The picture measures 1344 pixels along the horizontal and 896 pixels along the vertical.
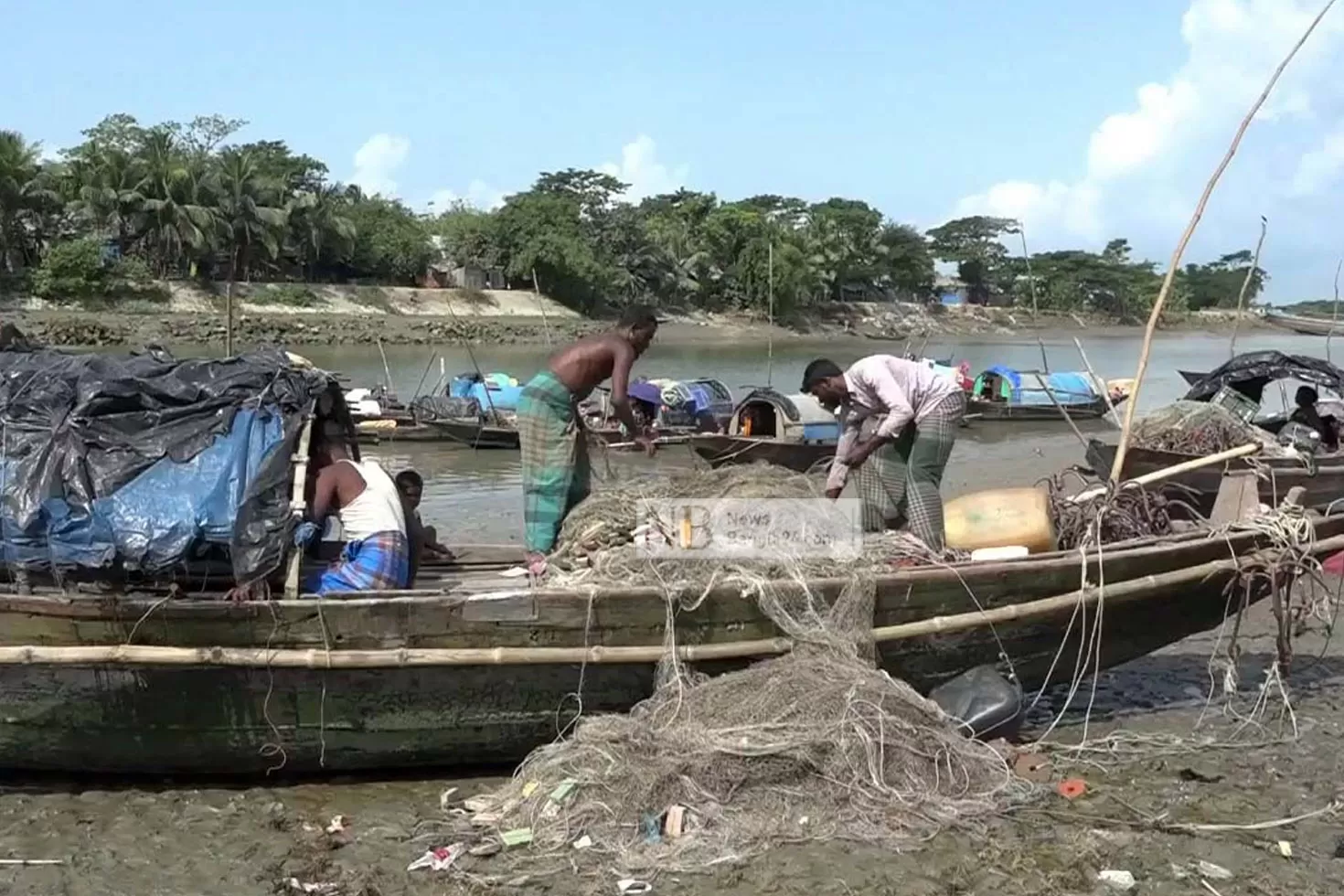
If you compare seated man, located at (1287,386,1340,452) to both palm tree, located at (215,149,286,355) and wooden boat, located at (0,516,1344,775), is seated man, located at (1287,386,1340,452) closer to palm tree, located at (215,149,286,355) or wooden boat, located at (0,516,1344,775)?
wooden boat, located at (0,516,1344,775)

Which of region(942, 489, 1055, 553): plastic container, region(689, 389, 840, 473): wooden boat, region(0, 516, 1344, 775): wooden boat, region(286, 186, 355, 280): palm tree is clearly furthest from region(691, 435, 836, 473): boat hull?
region(286, 186, 355, 280): palm tree

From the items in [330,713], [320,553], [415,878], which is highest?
[320,553]

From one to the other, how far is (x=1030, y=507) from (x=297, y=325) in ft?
124

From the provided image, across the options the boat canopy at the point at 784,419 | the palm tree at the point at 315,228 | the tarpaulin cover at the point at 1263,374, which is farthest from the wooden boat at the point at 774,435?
the palm tree at the point at 315,228

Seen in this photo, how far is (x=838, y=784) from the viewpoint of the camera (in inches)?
200

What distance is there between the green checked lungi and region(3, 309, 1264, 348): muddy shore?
569 inches

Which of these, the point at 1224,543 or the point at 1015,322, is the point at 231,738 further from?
the point at 1015,322

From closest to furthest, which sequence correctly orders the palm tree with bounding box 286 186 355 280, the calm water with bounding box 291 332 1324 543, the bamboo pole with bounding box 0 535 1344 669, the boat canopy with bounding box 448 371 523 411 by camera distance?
the bamboo pole with bounding box 0 535 1344 669 < the calm water with bounding box 291 332 1324 543 < the boat canopy with bounding box 448 371 523 411 < the palm tree with bounding box 286 186 355 280

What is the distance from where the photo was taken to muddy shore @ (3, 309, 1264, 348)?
3559 centimetres

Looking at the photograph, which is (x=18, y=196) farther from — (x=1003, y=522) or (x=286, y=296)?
(x=1003, y=522)

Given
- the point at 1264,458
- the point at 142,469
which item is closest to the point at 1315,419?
the point at 1264,458

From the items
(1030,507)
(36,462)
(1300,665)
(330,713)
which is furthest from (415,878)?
(1300,665)

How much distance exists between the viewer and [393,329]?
4412cm

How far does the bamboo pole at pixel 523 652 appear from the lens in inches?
195
